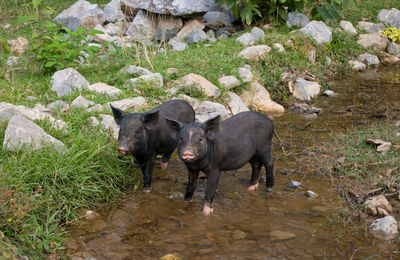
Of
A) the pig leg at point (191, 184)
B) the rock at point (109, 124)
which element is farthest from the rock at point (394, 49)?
the pig leg at point (191, 184)

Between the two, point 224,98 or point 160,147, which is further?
point 224,98

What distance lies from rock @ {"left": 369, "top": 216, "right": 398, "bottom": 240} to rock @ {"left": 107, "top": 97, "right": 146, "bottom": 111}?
4.29m

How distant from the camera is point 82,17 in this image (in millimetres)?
13547

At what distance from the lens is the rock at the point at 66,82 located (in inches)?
319

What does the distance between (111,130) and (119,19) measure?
7862 mm

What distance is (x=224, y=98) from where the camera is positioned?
8.96 meters

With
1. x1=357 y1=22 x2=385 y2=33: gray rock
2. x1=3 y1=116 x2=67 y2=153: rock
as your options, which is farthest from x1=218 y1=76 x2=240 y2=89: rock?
x1=357 y1=22 x2=385 y2=33: gray rock

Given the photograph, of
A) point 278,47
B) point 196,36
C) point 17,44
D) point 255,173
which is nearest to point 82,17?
point 17,44

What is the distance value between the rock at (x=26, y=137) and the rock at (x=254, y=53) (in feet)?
19.2

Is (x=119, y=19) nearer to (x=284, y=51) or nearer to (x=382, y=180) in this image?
(x=284, y=51)

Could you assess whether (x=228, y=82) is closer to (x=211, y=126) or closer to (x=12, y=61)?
(x=211, y=126)

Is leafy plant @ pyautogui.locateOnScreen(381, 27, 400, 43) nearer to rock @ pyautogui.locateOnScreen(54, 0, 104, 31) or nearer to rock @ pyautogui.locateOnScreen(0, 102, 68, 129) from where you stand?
rock @ pyautogui.locateOnScreen(54, 0, 104, 31)

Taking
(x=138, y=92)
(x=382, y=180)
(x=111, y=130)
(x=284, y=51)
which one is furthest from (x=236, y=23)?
(x=382, y=180)

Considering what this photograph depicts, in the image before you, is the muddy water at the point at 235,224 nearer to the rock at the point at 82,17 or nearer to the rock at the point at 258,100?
the rock at the point at 258,100
